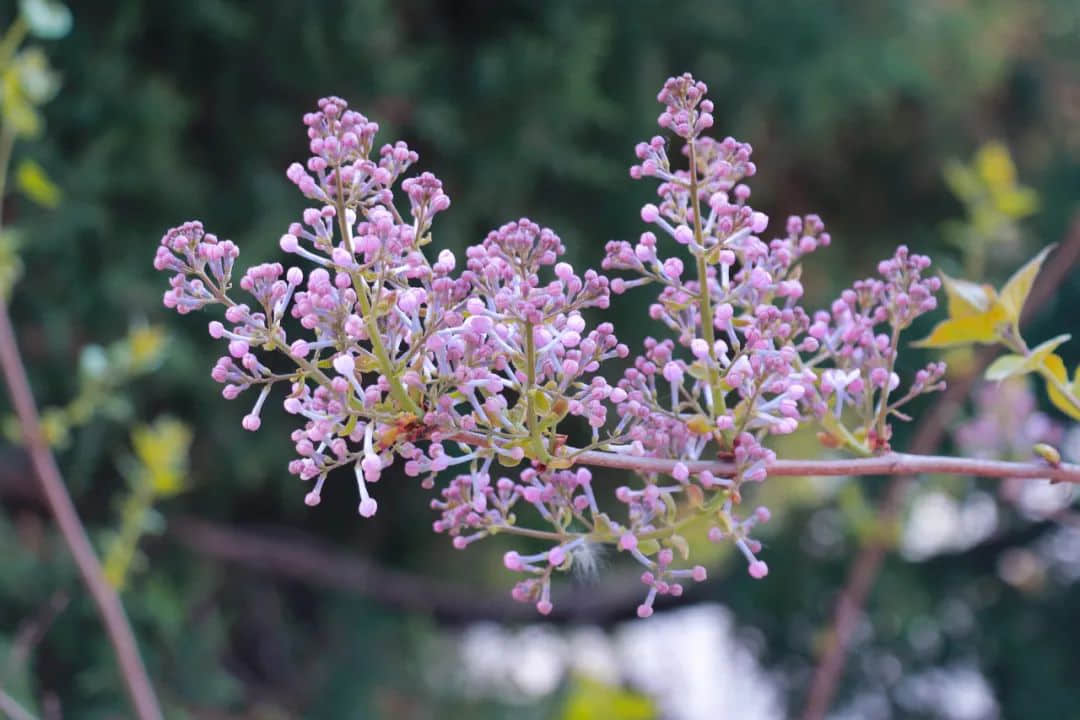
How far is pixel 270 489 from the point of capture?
6.95 ft

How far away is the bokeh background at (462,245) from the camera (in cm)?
172

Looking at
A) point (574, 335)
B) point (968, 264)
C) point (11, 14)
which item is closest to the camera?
point (574, 335)

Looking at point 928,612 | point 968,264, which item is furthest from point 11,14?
point 928,612

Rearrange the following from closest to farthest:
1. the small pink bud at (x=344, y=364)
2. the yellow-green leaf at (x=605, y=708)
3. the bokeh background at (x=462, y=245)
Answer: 1. the small pink bud at (x=344, y=364)
2. the yellow-green leaf at (x=605, y=708)
3. the bokeh background at (x=462, y=245)

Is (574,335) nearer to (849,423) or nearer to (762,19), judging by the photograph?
(762,19)

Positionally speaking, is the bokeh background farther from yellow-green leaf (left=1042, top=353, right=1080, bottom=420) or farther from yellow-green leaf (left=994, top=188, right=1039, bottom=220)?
yellow-green leaf (left=1042, top=353, right=1080, bottom=420)

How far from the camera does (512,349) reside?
1.51 ft

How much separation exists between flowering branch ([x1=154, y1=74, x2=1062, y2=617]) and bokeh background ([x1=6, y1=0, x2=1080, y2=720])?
36.3 inches

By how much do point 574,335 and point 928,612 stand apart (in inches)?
75.3

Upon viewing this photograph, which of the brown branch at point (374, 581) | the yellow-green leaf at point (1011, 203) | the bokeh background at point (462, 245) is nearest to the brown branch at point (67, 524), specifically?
the bokeh background at point (462, 245)

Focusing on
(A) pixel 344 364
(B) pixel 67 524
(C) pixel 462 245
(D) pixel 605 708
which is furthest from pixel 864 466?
(C) pixel 462 245

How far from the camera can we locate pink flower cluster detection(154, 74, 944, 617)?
45cm

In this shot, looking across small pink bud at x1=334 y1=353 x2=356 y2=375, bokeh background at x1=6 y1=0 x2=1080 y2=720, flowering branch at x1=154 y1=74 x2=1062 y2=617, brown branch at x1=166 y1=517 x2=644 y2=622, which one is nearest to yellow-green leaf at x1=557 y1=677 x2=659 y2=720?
bokeh background at x1=6 y1=0 x2=1080 y2=720

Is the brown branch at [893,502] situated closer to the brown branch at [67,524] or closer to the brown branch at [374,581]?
the brown branch at [374,581]
